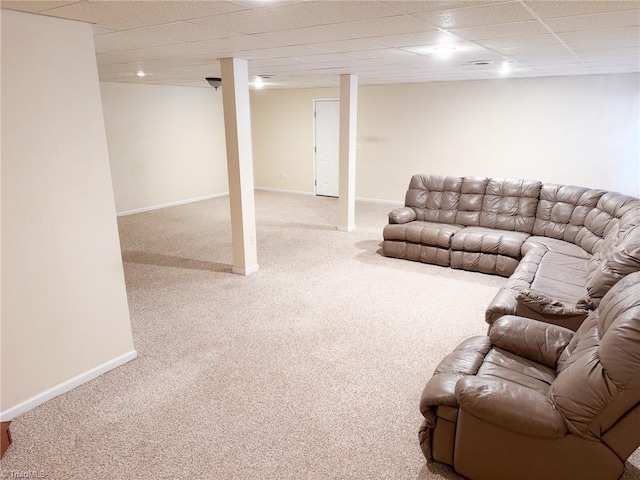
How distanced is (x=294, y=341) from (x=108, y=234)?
63.6 inches

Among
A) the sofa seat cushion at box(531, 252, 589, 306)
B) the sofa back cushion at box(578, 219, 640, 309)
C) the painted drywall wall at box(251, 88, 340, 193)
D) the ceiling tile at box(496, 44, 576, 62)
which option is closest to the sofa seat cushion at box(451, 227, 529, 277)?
the sofa seat cushion at box(531, 252, 589, 306)

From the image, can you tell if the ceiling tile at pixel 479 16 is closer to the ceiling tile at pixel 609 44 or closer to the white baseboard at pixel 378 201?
the ceiling tile at pixel 609 44

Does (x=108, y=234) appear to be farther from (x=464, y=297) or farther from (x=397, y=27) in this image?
(x=464, y=297)

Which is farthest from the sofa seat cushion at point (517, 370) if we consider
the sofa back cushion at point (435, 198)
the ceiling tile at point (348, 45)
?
the sofa back cushion at point (435, 198)

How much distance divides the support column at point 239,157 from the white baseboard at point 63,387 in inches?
72.3

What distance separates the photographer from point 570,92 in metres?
6.39

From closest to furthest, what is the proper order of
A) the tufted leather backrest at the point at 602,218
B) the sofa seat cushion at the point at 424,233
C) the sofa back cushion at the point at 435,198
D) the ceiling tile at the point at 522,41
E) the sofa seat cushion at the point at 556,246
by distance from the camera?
the ceiling tile at the point at 522,41, the tufted leather backrest at the point at 602,218, the sofa seat cushion at the point at 556,246, the sofa seat cushion at the point at 424,233, the sofa back cushion at the point at 435,198

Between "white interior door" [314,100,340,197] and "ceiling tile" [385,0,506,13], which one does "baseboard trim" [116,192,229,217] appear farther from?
"ceiling tile" [385,0,506,13]

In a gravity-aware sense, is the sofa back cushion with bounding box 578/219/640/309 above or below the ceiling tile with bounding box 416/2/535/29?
below

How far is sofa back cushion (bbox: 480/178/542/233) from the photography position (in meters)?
5.07

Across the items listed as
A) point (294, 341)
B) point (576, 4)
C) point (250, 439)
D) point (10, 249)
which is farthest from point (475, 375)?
point (10, 249)

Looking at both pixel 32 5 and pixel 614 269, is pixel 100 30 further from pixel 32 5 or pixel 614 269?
pixel 614 269

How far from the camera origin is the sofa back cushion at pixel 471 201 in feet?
17.6

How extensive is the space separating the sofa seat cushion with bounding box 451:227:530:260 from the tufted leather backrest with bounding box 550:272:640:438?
285cm
